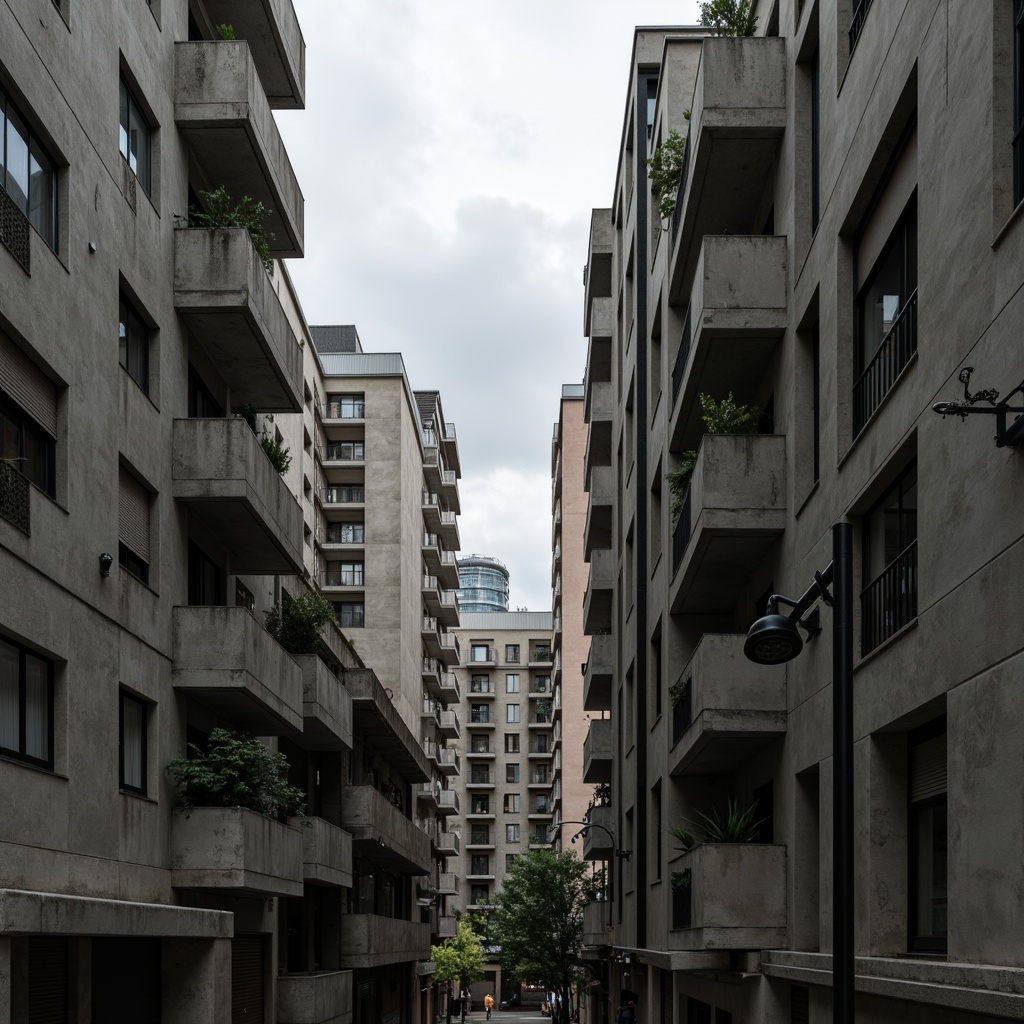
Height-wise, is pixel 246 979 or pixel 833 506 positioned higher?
pixel 833 506

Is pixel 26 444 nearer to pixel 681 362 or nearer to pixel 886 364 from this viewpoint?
pixel 886 364

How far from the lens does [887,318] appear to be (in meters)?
15.2

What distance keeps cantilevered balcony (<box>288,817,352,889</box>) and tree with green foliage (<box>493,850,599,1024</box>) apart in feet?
86.1

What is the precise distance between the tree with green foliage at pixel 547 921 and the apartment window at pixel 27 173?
4517cm

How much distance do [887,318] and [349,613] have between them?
161ft

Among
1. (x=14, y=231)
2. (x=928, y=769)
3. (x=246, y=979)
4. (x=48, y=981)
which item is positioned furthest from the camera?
(x=246, y=979)

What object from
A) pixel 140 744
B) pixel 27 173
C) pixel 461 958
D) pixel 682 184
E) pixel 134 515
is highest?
pixel 682 184

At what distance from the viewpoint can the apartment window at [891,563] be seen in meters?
13.7

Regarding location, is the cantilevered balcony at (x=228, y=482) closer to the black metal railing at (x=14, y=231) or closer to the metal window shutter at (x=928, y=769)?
the black metal railing at (x=14, y=231)

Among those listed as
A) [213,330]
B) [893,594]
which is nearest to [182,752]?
[213,330]

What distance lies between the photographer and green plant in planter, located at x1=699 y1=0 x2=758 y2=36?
22.5m

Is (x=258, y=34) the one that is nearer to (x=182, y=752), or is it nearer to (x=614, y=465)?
(x=182, y=752)

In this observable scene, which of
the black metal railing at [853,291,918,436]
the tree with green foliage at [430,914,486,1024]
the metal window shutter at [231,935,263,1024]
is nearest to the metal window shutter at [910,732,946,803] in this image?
the black metal railing at [853,291,918,436]

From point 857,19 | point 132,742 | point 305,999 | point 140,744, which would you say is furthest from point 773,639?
point 305,999
